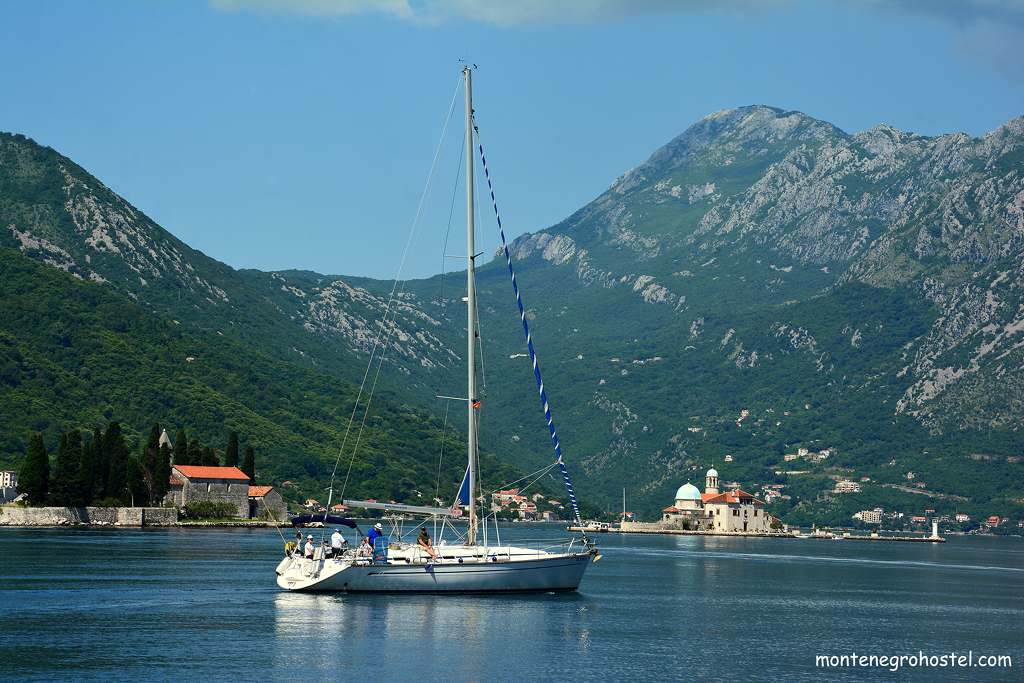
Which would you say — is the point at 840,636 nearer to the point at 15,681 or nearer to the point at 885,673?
the point at 885,673

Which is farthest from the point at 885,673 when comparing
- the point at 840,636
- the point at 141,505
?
the point at 141,505

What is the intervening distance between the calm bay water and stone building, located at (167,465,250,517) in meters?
71.4

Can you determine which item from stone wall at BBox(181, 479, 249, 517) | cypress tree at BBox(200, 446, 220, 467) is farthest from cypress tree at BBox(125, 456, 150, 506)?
cypress tree at BBox(200, 446, 220, 467)

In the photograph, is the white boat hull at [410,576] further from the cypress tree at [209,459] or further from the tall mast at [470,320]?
the cypress tree at [209,459]

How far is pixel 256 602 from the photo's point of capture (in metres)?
70.5

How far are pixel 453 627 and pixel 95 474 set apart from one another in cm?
10828

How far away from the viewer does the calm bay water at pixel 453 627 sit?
51.7m

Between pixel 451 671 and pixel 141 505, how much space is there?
4947 inches

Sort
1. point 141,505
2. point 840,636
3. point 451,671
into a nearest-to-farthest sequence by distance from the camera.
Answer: point 451,671
point 840,636
point 141,505

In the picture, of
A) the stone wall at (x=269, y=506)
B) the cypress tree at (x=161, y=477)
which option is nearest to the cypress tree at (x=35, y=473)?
the cypress tree at (x=161, y=477)

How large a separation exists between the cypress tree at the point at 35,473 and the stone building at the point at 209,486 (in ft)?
65.8

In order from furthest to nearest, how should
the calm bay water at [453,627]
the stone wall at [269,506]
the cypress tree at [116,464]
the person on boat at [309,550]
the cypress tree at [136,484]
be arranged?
1. the stone wall at [269,506]
2. the cypress tree at [136,484]
3. the cypress tree at [116,464]
4. the person on boat at [309,550]
5. the calm bay water at [453,627]

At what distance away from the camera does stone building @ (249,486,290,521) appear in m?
190

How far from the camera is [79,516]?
157500 mm
